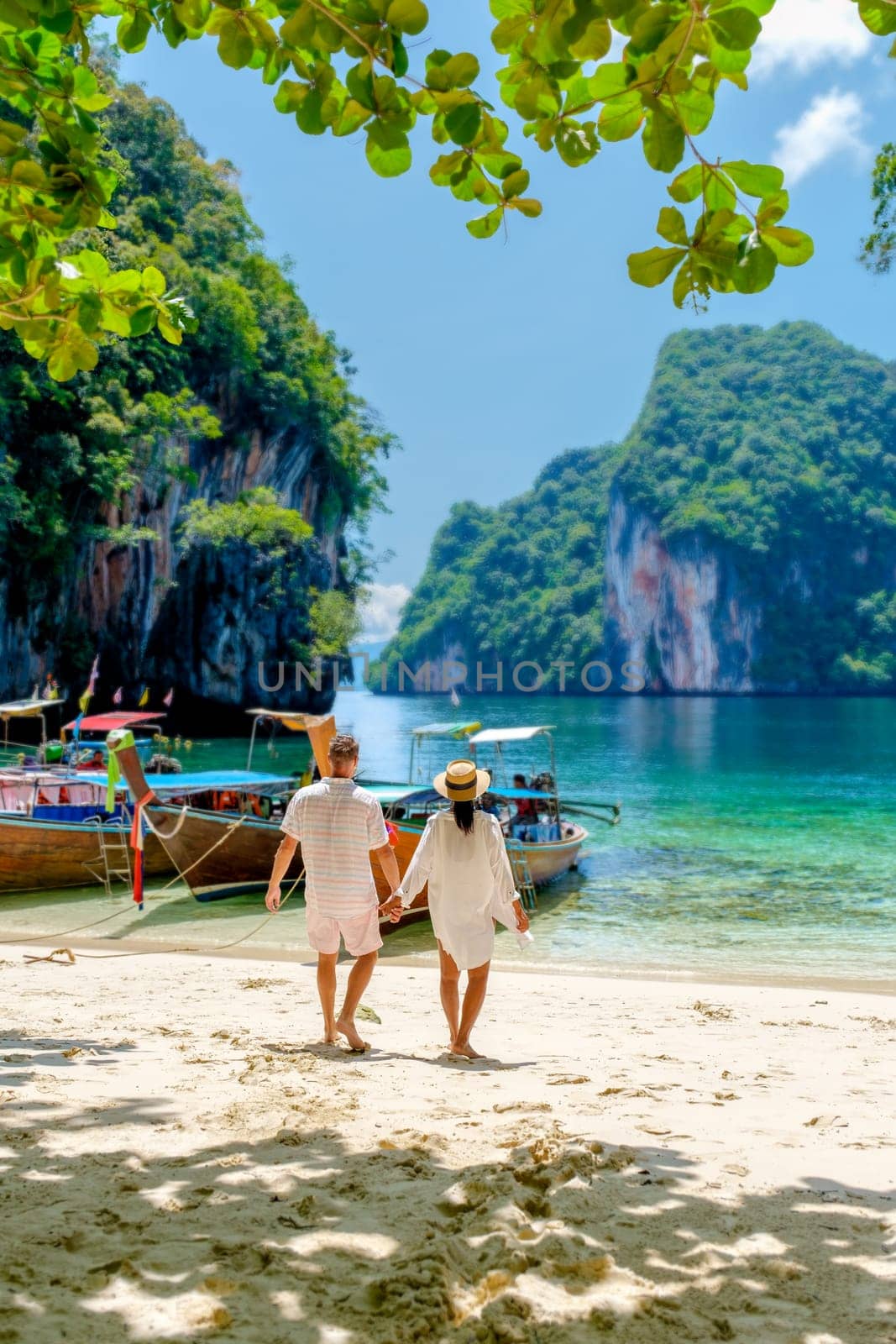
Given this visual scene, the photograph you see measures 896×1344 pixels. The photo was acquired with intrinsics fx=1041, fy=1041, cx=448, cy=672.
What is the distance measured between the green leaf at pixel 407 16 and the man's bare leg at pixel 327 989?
376 cm

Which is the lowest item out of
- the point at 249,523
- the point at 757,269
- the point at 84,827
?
the point at 84,827

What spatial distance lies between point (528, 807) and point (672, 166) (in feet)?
45.8

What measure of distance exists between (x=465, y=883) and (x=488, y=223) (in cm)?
274

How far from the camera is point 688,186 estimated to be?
2.67 m

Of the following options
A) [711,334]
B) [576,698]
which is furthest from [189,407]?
[711,334]

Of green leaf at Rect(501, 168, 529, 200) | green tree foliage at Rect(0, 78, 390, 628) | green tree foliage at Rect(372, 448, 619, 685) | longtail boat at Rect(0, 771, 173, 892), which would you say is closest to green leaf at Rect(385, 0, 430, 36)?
green leaf at Rect(501, 168, 529, 200)

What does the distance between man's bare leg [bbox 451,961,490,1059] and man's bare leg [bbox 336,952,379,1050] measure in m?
0.43

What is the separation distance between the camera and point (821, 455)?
357 feet

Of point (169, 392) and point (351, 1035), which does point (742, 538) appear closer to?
point (169, 392)

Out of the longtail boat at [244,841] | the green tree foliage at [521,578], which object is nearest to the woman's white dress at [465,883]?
the longtail boat at [244,841]

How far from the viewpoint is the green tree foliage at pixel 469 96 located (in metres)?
2.49

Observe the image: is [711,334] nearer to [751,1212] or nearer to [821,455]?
[821,455]

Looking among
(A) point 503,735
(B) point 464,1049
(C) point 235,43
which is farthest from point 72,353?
(A) point 503,735

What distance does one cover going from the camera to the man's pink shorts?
15.6ft
